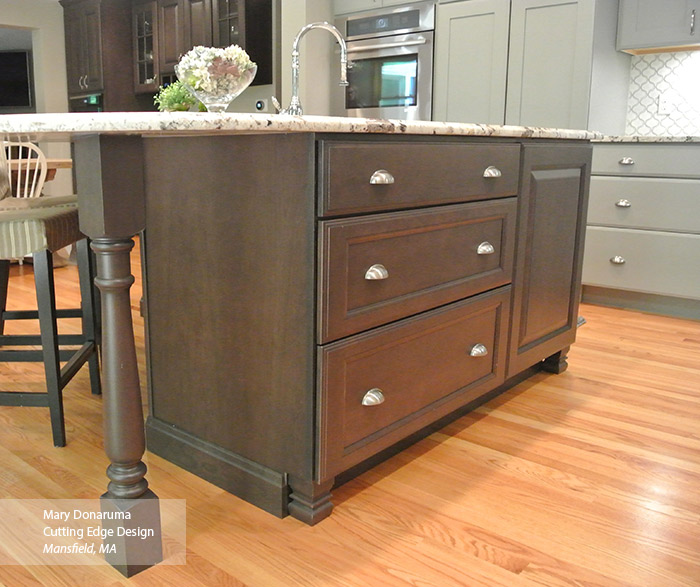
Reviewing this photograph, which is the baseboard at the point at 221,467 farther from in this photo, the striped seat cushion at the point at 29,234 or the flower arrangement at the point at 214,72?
the flower arrangement at the point at 214,72

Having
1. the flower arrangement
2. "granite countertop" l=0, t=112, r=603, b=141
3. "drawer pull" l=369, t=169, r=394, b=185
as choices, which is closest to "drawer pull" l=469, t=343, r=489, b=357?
"drawer pull" l=369, t=169, r=394, b=185

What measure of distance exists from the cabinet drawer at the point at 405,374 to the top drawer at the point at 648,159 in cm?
169

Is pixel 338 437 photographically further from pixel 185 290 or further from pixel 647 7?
pixel 647 7

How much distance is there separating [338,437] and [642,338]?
6.56ft

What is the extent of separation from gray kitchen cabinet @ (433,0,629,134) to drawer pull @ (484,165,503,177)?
6.39 ft

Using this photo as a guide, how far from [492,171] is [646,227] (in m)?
1.86

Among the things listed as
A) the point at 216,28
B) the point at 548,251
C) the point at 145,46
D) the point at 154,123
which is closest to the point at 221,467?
the point at 154,123

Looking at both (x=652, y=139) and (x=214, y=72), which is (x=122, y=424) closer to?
(x=214, y=72)

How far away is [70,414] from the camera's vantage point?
200 cm

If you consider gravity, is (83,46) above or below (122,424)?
above

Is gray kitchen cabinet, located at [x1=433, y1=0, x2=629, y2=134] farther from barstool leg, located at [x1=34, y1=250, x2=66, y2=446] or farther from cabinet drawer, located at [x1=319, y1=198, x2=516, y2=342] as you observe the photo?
barstool leg, located at [x1=34, y1=250, x2=66, y2=446]

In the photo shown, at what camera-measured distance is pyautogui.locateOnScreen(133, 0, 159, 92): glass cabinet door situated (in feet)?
18.6

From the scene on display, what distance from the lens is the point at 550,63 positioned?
357cm

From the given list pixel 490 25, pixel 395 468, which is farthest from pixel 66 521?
pixel 490 25
